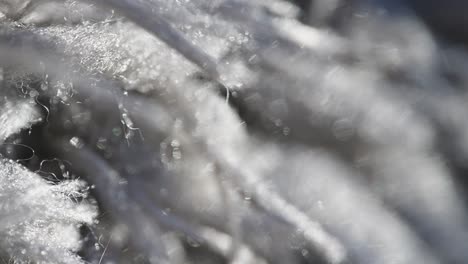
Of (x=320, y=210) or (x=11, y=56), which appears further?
(x=11, y=56)

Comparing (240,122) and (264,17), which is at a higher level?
(264,17)

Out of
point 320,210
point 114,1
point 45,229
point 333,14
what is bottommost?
point 45,229

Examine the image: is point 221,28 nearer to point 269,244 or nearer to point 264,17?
point 264,17

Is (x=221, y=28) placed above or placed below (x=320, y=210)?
above

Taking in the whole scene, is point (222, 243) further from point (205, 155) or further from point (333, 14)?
point (333, 14)

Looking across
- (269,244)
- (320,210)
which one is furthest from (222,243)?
(320,210)

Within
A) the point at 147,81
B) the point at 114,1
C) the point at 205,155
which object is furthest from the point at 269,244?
the point at 114,1
